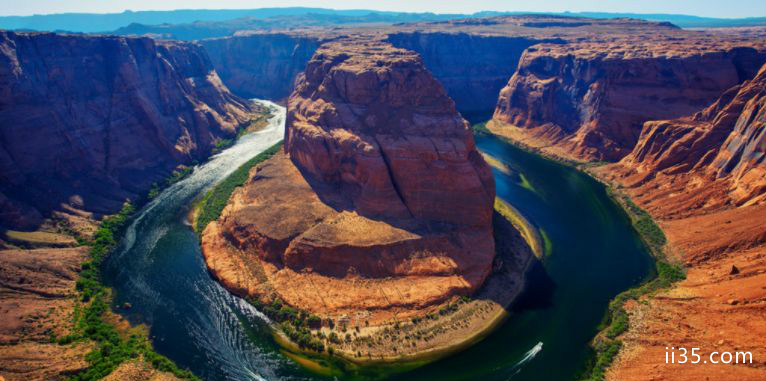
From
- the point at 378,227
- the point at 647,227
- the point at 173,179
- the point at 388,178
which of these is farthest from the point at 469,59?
the point at 378,227

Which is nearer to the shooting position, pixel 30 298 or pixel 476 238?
→ pixel 30 298

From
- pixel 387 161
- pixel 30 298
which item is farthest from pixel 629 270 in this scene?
pixel 30 298

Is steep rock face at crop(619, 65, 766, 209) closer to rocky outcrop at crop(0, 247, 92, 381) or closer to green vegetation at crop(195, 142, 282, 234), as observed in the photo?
green vegetation at crop(195, 142, 282, 234)

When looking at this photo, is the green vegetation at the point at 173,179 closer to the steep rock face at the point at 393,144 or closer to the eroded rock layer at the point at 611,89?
the steep rock face at the point at 393,144

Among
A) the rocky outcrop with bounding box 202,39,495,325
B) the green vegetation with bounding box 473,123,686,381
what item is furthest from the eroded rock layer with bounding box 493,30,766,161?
the rocky outcrop with bounding box 202,39,495,325

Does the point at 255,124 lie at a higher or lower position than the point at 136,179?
higher

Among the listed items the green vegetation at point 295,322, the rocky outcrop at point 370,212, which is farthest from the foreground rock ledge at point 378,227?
the green vegetation at point 295,322

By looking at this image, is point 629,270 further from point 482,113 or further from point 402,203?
point 482,113
